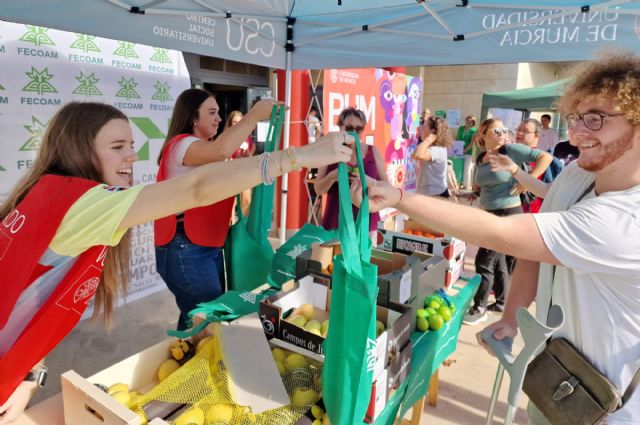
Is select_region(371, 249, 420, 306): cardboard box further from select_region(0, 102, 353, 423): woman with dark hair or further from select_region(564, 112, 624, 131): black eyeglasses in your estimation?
select_region(564, 112, 624, 131): black eyeglasses

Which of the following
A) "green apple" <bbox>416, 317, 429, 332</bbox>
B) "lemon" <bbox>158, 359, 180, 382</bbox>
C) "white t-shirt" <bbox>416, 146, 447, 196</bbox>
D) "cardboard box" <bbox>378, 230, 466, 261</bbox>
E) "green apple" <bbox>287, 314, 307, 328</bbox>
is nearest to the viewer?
"lemon" <bbox>158, 359, 180, 382</bbox>

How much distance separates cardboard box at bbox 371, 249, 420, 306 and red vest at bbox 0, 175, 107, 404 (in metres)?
0.99

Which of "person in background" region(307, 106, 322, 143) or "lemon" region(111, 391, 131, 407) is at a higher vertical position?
"person in background" region(307, 106, 322, 143)

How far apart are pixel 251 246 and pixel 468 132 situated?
9519mm

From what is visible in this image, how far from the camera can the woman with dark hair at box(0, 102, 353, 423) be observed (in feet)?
3.44

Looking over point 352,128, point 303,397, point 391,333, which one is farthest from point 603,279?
point 352,128

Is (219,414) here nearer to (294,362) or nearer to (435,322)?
(294,362)

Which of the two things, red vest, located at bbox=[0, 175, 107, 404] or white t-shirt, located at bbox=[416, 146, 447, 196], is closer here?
red vest, located at bbox=[0, 175, 107, 404]

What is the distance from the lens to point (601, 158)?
1194 millimetres

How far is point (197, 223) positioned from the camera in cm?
210

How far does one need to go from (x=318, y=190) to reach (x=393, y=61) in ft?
3.74

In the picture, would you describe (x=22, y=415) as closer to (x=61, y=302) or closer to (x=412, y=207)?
(x=61, y=302)

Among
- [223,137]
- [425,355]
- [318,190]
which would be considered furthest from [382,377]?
[318,190]

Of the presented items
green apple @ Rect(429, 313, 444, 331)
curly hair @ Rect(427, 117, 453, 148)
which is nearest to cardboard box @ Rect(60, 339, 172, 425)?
green apple @ Rect(429, 313, 444, 331)
